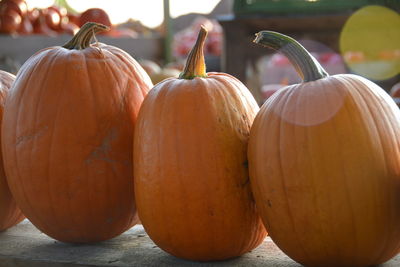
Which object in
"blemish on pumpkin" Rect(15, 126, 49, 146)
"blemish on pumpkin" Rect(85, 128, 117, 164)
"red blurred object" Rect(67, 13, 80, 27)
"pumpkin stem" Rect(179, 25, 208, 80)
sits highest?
"pumpkin stem" Rect(179, 25, 208, 80)

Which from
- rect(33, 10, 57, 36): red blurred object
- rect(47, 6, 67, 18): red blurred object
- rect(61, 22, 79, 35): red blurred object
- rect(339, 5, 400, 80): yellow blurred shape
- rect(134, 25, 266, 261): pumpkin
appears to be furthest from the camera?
rect(47, 6, 67, 18): red blurred object

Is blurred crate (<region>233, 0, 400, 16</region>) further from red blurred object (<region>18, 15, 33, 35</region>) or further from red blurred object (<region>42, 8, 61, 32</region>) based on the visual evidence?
red blurred object (<region>42, 8, 61, 32</region>)

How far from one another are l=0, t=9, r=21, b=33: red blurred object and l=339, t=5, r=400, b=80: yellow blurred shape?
2777 mm

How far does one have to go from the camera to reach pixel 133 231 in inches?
60.2

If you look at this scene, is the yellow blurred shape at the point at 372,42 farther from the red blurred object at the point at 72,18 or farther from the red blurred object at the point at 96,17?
the red blurred object at the point at 72,18

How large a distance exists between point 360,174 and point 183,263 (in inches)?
17.5

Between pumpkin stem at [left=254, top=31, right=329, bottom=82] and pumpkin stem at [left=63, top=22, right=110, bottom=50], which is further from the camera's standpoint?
pumpkin stem at [left=63, top=22, right=110, bottom=50]

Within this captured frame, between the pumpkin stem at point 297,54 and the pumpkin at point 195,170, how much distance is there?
138 mm

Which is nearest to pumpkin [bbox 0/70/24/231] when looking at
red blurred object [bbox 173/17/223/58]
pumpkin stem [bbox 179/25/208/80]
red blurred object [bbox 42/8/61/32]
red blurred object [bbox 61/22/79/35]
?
pumpkin stem [bbox 179/25/208/80]

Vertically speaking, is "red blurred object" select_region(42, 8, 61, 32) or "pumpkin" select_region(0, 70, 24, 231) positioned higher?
"pumpkin" select_region(0, 70, 24, 231)

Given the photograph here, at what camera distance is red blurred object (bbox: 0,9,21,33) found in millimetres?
4718

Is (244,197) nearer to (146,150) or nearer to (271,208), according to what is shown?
(271,208)

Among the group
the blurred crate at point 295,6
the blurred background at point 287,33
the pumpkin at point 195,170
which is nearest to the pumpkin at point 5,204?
the pumpkin at point 195,170

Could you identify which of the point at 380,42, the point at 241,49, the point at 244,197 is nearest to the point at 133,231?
the point at 244,197
